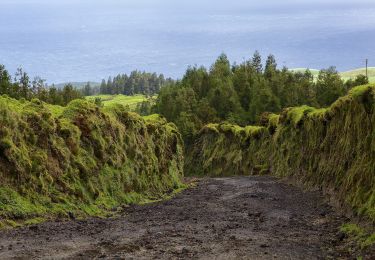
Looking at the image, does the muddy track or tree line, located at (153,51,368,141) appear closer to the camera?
the muddy track

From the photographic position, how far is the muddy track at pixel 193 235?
554 inches

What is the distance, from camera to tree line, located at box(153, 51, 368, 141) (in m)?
94.1

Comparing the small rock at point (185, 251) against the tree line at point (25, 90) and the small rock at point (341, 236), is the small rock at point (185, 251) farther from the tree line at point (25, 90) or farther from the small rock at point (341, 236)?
the tree line at point (25, 90)

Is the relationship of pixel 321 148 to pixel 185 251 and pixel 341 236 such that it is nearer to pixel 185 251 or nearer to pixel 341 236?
pixel 341 236

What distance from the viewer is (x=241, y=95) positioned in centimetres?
10612

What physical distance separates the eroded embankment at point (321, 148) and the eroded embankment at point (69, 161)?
12433 mm

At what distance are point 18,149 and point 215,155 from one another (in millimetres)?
56951

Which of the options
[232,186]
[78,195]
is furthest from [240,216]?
[232,186]

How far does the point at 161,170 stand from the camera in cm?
4116

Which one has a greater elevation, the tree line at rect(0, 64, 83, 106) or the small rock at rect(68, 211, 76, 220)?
the tree line at rect(0, 64, 83, 106)

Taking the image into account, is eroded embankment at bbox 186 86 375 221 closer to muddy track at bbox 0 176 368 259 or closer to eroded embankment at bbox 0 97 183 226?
muddy track at bbox 0 176 368 259

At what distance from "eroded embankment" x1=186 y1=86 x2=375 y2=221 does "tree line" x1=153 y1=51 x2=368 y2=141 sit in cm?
2210

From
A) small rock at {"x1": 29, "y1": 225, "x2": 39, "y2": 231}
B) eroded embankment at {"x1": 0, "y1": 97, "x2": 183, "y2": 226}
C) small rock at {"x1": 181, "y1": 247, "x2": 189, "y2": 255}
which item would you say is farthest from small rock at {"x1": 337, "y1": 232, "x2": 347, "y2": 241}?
eroded embankment at {"x1": 0, "y1": 97, "x2": 183, "y2": 226}

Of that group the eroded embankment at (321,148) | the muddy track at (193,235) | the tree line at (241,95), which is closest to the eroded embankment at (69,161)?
the muddy track at (193,235)
